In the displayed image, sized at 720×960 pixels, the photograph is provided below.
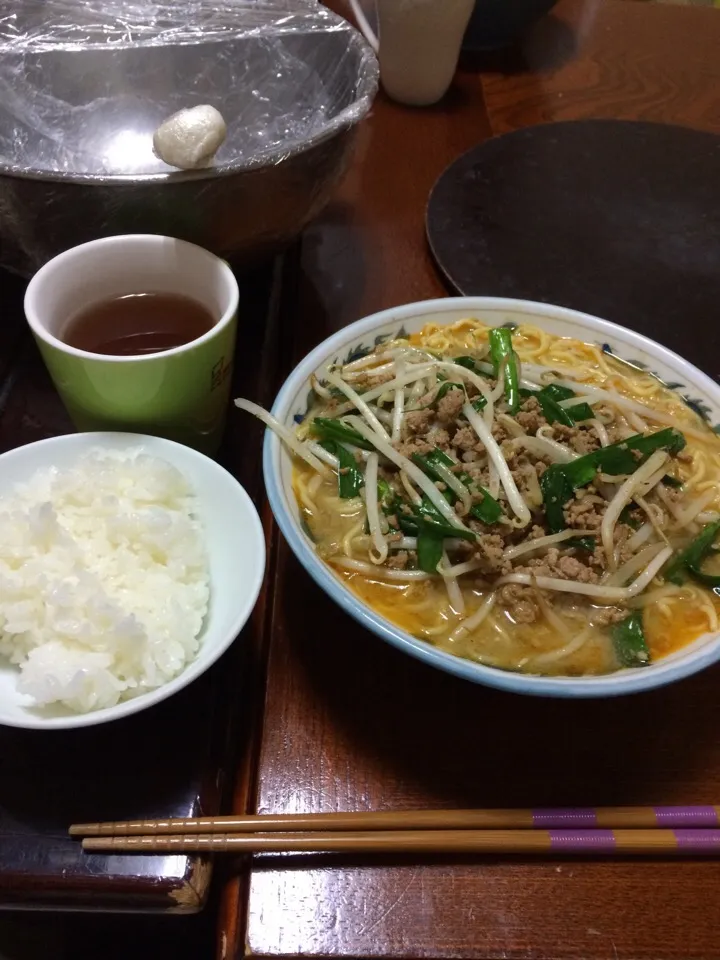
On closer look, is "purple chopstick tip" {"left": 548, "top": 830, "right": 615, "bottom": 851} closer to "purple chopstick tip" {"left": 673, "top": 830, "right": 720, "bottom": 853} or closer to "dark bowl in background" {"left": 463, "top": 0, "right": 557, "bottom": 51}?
"purple chopstick tip" {"left": 673, "top": 830, "right": 720, "bottom": 853}

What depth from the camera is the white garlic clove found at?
37.4 inches

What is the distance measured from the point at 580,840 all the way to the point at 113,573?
61 cm

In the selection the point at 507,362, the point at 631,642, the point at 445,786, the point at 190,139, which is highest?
the point at 190,139

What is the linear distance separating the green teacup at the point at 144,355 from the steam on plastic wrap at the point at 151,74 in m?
0.46

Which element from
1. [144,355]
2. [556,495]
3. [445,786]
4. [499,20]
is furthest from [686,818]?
[499,20]

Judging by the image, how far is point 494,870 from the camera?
0.73 metres

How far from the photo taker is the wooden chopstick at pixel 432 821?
705 millimetres

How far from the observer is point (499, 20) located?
6.91 ft

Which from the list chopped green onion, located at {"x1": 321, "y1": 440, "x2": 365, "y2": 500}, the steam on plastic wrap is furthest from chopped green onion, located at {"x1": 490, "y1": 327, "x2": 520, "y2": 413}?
the steam on plastic wrap

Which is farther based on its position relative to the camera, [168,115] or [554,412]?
[168,115]

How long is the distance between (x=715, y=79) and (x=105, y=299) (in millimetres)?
2278

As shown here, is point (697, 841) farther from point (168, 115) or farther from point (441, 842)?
point (168, 115)

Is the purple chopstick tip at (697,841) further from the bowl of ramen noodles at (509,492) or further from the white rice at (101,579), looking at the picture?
the white rice at (101,579)

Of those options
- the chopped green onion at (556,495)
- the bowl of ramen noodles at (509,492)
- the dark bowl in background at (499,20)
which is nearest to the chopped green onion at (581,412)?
the bowl of ramen noodles at (509,492)
